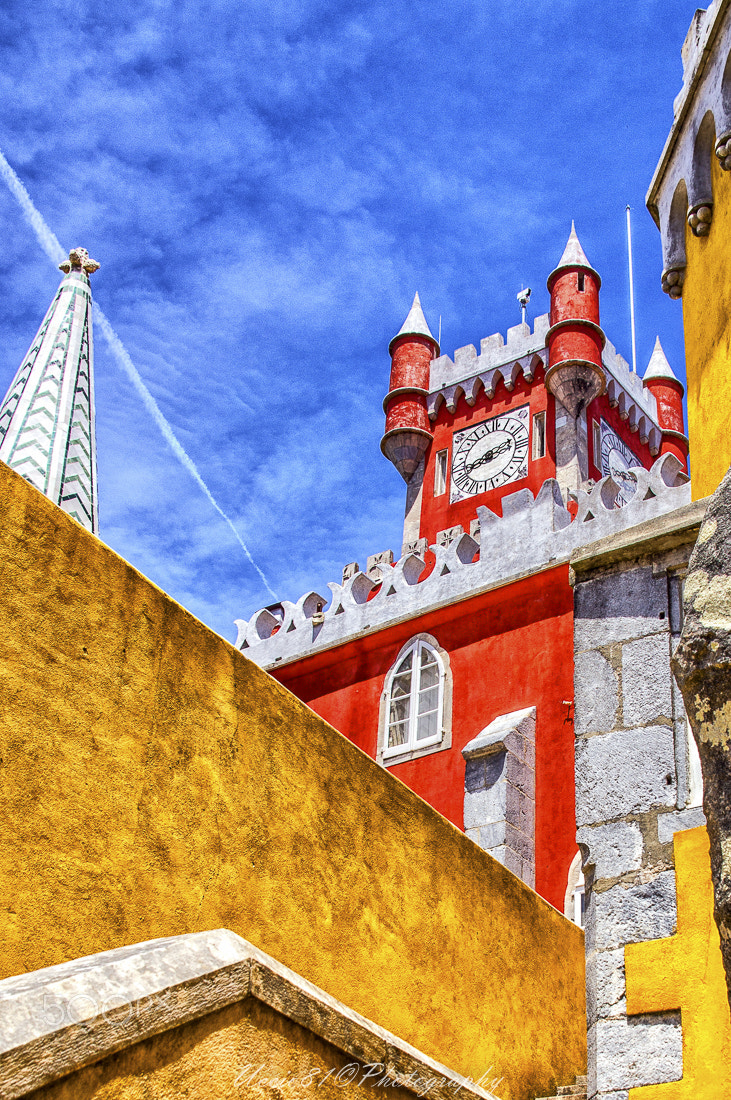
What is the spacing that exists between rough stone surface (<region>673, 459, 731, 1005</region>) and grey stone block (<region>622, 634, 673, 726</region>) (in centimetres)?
290

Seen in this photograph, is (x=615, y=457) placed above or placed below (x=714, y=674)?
above

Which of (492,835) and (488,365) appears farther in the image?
(488,365)

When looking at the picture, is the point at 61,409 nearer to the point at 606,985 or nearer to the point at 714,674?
the point at 606,985

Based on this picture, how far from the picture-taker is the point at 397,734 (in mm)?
14906

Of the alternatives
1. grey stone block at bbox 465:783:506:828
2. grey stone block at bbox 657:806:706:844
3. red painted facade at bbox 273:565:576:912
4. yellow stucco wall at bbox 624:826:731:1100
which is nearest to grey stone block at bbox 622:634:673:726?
grey stone block at bbox 657:806:706:844

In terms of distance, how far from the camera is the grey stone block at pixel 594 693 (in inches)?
206

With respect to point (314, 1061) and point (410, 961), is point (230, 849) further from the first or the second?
point (314, 1061)

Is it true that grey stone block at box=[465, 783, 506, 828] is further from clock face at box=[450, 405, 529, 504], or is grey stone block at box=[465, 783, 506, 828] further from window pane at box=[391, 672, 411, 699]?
clock face at box=[450, 405, 529, 504]

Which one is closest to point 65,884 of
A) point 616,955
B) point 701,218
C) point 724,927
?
point 616,955

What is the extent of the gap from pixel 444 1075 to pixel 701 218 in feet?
16.8

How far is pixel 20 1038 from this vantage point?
2449 mm

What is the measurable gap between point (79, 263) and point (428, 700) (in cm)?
1097

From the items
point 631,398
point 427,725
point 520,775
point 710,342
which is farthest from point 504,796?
point 631,398

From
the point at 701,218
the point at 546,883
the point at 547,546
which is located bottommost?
the point at 546,883
